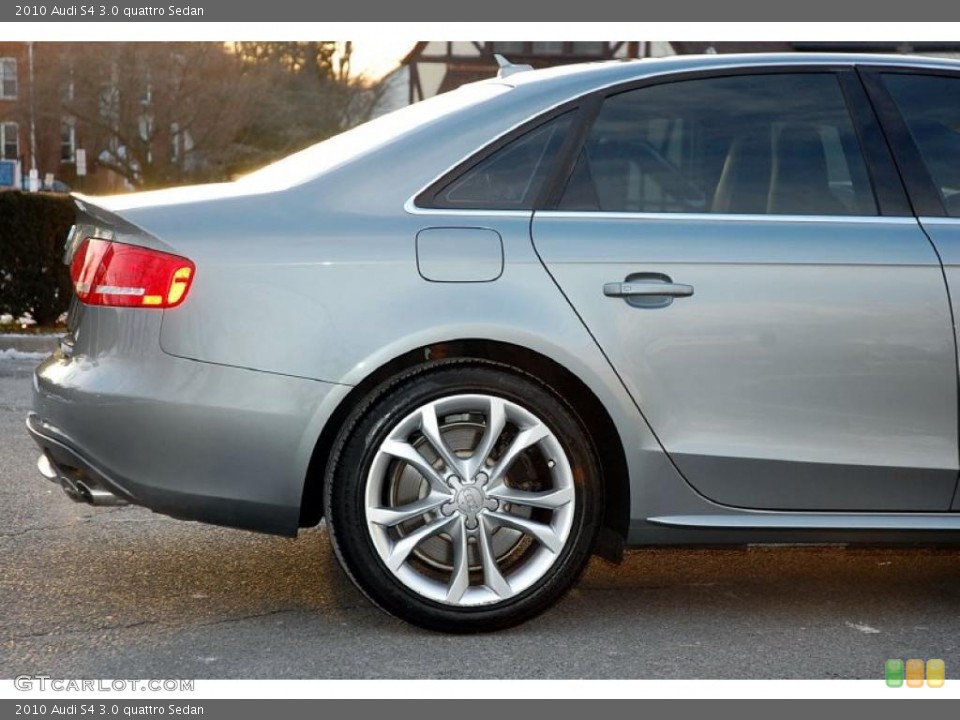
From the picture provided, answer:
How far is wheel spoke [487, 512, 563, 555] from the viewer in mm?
3990

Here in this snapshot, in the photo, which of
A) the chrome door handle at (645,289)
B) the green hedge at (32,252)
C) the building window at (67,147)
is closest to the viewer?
the chrome door handle at (645,289)

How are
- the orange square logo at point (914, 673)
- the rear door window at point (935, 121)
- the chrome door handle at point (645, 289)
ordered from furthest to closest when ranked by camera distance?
1. the rear door window at point (935, 121)
2. the chrome door handle at point (645, 289)
3. the orange square logo at point (914, 673)

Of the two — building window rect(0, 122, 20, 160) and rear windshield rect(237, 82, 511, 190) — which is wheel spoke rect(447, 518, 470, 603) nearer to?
rear windshield rect(237, 82, 511, 190)

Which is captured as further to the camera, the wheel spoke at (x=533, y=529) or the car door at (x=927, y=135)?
the car door at (x=927, y=135)

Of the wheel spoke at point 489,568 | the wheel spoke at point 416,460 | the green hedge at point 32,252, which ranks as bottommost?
the green hedge at point 32,252

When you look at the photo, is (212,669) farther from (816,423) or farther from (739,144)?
(739,144)

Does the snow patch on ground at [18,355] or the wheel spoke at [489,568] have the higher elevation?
the wheel spoke at [489,568]

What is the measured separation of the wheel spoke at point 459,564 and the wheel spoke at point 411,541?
1.1 inches

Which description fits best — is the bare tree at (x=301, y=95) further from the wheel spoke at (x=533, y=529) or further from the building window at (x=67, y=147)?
the wheel spoke at (x=533, y=529)

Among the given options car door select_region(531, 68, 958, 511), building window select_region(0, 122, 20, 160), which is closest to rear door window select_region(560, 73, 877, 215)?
car door select_region(531, 68, 958, 511)

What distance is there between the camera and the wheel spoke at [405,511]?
394 cm

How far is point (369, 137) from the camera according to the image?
4.25m

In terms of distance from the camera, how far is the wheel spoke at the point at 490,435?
396 centimetres

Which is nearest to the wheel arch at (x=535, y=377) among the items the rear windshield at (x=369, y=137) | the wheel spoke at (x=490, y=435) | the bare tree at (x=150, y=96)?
the wheel spoke at (x=490, y=435)
